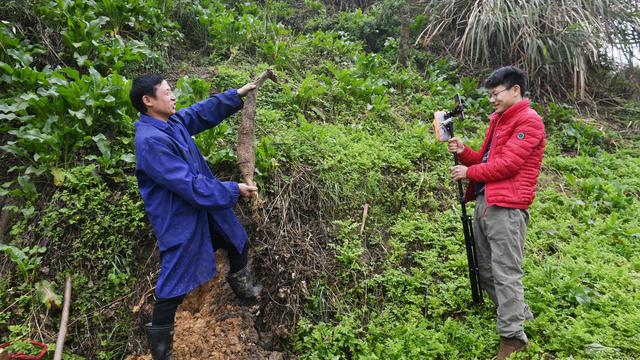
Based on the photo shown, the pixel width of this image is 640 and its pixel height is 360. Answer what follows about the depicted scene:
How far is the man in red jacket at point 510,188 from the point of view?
284cm

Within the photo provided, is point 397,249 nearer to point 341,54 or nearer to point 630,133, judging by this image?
point 341,54

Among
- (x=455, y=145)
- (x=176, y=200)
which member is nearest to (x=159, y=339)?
(x=176, y=200)

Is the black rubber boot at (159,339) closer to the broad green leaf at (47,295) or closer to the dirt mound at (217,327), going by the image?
the dirt mound at (217,327)

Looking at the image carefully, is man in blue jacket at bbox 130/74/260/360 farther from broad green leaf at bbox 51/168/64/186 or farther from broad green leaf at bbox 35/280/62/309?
broad green leaf at bbox 51/168/64/186

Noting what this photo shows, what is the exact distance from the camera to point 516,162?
2807 mm

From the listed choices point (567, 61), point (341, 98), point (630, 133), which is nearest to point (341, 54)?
point (341, 98)

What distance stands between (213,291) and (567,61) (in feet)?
23.7

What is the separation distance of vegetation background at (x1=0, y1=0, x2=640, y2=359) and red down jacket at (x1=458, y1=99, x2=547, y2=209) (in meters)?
1.12

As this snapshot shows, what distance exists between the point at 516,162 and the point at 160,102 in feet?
8.35

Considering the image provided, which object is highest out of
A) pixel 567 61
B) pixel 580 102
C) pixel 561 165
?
pixel 567 61

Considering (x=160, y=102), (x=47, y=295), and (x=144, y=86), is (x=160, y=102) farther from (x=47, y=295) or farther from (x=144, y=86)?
(x=47, y=295)

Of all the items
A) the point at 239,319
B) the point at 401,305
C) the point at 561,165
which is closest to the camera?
the point at 239,319

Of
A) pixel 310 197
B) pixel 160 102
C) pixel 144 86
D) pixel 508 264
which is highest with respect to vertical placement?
pixel 144 86

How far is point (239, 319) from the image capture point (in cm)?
318
